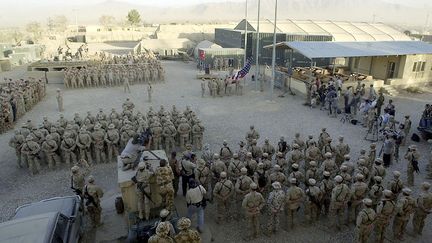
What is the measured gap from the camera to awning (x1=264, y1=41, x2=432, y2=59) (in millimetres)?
21578

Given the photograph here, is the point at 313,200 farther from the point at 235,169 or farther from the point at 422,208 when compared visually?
the point at 422,208

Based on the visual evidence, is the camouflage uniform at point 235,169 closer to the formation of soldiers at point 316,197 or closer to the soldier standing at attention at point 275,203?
the formation of soldiers at point 316,197

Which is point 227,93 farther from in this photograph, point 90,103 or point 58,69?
point 58,69

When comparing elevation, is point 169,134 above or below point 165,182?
below

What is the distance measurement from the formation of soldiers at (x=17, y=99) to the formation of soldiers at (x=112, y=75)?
Answer: 2.61 metres

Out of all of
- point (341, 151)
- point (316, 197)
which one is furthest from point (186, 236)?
point (341, 151)

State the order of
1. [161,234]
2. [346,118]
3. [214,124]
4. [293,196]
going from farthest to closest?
[346,118]
[214,124]
[293,196]
[161,234]

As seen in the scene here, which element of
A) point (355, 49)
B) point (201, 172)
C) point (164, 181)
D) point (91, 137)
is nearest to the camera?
A: point (164, 181)

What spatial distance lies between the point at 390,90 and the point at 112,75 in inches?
750

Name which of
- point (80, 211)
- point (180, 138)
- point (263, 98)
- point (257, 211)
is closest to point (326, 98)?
point (263, 98)

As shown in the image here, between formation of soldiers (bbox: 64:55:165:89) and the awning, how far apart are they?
9729mm

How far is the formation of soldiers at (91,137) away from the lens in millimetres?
11648

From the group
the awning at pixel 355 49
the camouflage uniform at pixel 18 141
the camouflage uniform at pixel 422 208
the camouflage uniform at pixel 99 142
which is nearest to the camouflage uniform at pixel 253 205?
the camouflage uniform at pixel 422 208

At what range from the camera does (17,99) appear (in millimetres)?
16906
